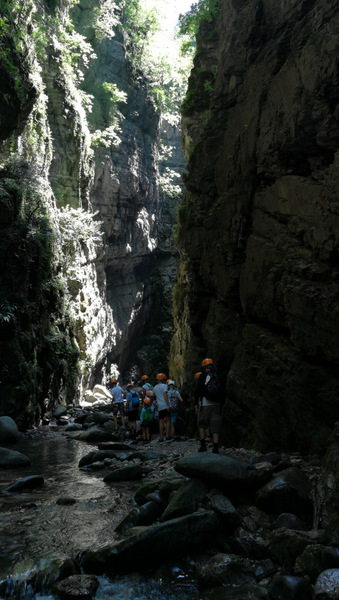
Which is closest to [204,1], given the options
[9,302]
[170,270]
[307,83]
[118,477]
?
[307,83]

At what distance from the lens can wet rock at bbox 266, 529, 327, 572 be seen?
165 inches

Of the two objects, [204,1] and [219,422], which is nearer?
[219,422]

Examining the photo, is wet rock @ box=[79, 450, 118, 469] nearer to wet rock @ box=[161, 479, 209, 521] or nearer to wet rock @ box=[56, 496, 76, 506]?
wet rock @ box=[56, 496, 76, 506]

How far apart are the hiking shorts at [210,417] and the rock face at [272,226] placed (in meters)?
0.89

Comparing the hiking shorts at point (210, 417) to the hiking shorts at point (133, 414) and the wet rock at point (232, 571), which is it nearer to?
the wet rock at point (232, 571)

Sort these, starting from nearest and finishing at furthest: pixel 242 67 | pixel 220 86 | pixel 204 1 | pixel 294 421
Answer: pixel 294 421
pixel 242 67
pixel 220 86
pixel 204 1

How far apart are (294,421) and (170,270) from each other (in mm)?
37225

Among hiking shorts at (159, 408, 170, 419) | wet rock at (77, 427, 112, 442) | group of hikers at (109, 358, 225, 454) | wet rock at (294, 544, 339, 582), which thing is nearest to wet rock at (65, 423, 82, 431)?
group of hikers at (109, 358, 225, 454)

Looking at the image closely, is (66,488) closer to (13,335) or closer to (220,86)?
(13,335)

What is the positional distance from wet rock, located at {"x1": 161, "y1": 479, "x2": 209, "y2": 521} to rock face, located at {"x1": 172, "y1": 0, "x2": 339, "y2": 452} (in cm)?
220

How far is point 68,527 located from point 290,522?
2.88m

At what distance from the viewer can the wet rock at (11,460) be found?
912cm

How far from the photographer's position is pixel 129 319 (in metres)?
36.7

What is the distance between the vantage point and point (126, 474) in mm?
8062
